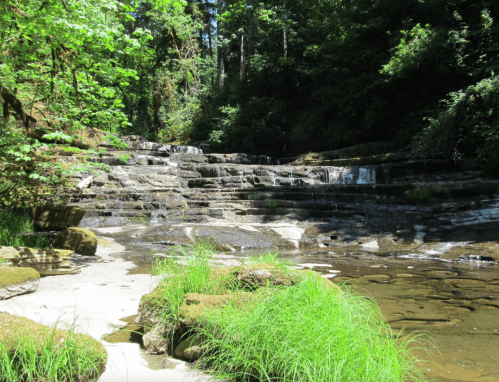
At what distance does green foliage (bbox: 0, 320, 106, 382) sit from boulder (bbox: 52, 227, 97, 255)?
426 cm

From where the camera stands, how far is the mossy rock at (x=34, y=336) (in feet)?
7.20

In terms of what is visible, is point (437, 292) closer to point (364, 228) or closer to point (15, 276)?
point (364, 228)

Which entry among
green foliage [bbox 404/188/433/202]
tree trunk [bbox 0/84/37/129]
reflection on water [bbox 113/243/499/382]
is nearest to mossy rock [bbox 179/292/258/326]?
reflection on water [bbox 113/243/499/382]

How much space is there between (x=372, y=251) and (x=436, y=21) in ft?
45.7

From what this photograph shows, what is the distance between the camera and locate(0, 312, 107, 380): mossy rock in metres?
2.19

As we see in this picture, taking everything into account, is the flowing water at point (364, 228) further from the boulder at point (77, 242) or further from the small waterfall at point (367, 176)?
the boulder at point (77, 242)

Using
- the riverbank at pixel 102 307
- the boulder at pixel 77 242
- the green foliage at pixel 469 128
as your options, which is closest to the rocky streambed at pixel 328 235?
the riverbank at pixel 102 307

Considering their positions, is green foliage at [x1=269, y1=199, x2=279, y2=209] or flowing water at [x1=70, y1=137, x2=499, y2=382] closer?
flowing water at [x1=70, y1=137, x2=499, y2=382]

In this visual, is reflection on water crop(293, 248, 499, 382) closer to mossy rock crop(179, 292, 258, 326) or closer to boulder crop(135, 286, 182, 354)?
mossy rock crop(179, 292, 258, 326)

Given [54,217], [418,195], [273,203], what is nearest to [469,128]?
[418,195]

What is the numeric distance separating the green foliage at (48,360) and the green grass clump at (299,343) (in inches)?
29.6

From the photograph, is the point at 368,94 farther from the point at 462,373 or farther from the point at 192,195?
the point at 462,373

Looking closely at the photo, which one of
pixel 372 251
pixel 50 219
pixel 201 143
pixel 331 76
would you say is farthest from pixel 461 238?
pixel 201 143

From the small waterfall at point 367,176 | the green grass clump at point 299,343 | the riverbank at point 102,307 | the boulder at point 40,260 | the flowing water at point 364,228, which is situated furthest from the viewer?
the small waterfall at point 367,176
